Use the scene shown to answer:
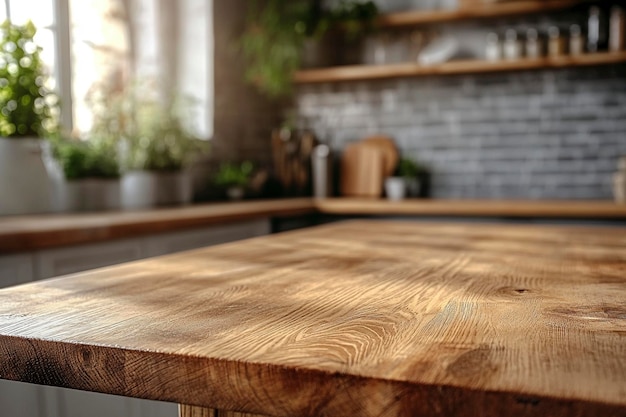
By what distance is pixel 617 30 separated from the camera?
3.44 meters

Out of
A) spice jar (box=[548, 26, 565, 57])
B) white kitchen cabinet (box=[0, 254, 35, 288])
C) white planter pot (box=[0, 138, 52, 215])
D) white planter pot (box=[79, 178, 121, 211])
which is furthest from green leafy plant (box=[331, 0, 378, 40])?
white kitchen cabinet (box=[0, 254, 35, 288])

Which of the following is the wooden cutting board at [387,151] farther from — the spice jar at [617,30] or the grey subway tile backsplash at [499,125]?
the spice jar at [617,30]

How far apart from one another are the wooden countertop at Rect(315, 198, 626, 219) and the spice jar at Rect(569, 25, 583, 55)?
0.87 m

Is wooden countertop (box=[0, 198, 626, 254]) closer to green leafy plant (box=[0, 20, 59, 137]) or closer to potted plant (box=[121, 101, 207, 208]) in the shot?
potted plant (box=[121, 101, 207, 208])

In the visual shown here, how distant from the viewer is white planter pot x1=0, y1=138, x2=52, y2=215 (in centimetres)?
251

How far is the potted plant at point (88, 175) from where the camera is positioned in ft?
9.23

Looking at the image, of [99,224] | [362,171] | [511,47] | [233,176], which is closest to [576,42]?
[511,47]

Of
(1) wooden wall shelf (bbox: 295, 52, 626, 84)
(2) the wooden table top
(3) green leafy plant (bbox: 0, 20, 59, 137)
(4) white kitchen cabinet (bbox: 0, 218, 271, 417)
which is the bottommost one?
A: (4) white kitchen cabinet (bbox: 0, 218, 271, 417)

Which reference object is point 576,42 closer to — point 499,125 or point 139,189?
point 499,125

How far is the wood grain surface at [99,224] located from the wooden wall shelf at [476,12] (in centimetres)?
155

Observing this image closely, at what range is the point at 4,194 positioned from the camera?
99.4 inches

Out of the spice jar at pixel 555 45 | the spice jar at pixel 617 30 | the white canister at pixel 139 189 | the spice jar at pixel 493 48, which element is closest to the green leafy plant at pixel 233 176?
the white canister at pixel 139 189

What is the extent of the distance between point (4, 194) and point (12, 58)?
53 centimetres

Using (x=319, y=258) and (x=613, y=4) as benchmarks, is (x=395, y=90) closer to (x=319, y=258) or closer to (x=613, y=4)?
(x=613, y=4)
